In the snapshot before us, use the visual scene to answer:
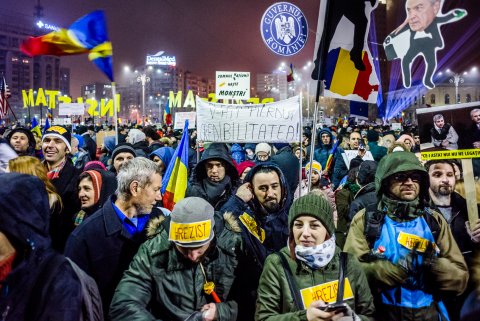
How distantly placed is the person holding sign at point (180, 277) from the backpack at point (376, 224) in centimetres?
114

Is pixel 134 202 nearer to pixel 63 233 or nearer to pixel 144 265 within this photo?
pixel 144 265

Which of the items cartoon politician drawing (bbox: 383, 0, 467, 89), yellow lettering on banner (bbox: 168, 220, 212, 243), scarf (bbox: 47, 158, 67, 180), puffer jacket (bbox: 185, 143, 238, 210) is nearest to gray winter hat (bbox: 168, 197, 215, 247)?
yellow lettering on banner (bbox: 168, 220, 212, 243)

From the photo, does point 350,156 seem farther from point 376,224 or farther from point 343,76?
point 376,224

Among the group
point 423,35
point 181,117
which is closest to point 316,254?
point 423,35

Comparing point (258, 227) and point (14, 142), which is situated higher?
point (14, 142)

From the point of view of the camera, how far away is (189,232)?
8.16 feet

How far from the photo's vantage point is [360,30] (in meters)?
5.02

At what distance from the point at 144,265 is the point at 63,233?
5.50 feet

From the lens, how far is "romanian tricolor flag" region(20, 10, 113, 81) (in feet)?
21.1

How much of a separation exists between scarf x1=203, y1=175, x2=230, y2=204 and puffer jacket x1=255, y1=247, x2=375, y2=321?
89.1 inches

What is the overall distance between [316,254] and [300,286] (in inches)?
9.0

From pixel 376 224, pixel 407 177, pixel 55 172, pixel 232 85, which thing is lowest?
pixel 376 224

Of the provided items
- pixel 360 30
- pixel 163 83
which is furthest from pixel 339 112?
pixel 163 83

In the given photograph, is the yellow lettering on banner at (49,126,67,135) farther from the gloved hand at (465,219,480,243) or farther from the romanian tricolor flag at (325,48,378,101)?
the gloved hand at (465,219,480,243)
